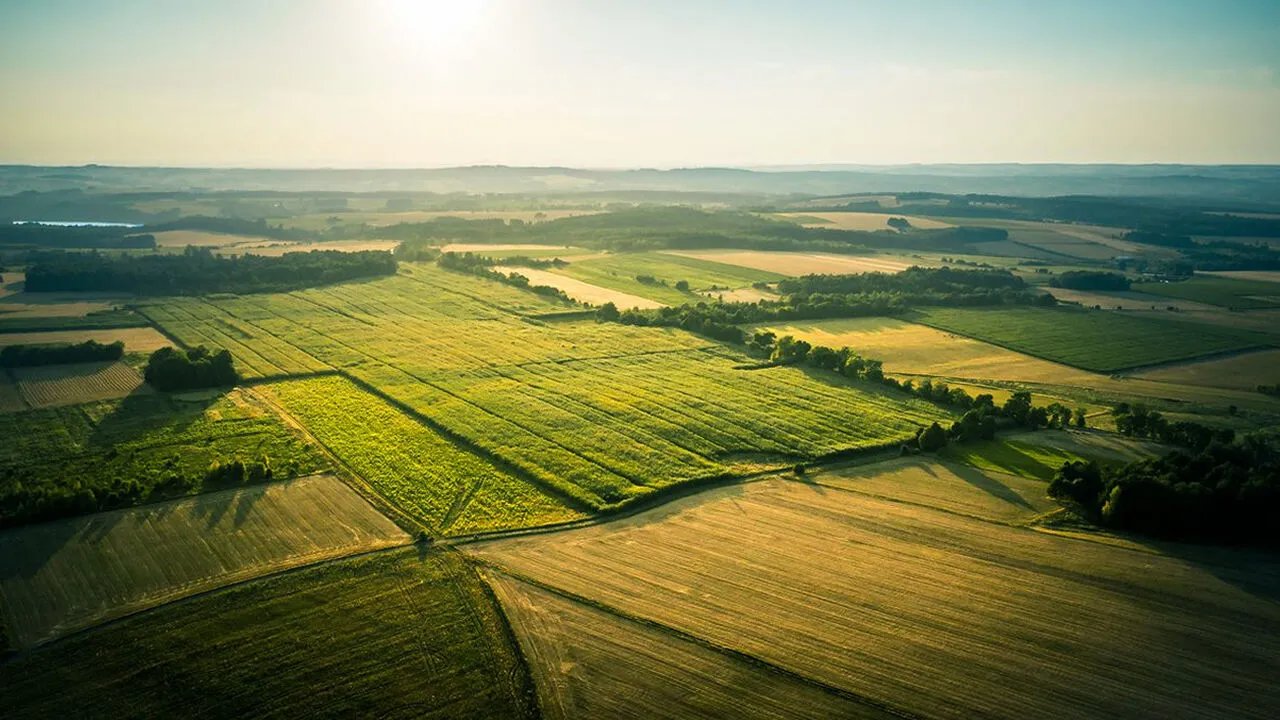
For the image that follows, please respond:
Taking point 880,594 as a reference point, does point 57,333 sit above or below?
above

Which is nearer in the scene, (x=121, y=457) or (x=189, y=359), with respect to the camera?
(x=121, y=457)

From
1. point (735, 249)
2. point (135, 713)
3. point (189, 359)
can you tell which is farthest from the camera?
point (735, 249)

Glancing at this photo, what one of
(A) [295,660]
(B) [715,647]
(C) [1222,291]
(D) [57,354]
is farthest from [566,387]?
(C) [1222,291]

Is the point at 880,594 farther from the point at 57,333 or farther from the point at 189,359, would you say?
the point at 57,333

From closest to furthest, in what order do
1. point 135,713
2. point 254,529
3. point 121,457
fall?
point 135,713 < point 254,529 < point 121,457

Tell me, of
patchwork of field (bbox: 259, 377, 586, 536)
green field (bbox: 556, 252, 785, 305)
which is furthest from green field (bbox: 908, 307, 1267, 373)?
patchwork of field (bbox: 259, 377, 586, 536)

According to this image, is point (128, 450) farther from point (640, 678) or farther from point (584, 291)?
point (584, 291)

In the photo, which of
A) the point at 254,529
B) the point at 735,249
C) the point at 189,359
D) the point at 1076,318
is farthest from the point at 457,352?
the point at 735,249
